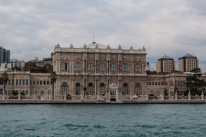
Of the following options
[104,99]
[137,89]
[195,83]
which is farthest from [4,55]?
[104,99]

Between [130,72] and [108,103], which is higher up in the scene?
[130,72]

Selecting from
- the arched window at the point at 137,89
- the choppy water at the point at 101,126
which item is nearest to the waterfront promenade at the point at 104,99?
the arched window at the point at 137,89

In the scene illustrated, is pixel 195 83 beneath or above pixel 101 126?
above

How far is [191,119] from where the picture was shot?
39031 mm

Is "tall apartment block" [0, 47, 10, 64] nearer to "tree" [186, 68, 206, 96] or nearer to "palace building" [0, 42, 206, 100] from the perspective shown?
"palace building" [0, 42, 206, 100]

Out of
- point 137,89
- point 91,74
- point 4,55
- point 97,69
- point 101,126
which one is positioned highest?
point 4,55

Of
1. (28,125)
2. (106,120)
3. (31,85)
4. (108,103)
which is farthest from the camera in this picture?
(31,85)

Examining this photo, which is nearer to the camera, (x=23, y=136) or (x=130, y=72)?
(x=23, y=136)

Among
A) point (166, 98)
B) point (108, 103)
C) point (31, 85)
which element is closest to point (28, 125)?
point (108, 103)

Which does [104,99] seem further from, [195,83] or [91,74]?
[195,83]

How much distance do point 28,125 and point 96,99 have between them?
32309 millimetres

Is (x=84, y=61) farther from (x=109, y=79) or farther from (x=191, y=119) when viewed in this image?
(x=191, y=119)

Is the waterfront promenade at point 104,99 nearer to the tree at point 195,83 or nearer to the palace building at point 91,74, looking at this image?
the palace building at point 91,74

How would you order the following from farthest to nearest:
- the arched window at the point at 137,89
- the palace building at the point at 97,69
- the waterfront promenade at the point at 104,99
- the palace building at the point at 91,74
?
the arched window at the point at 137,89 → the palace building at the point at 97,69 → the palace building at the point at 91,74 → the waterfront promenade at the point at 104,99
